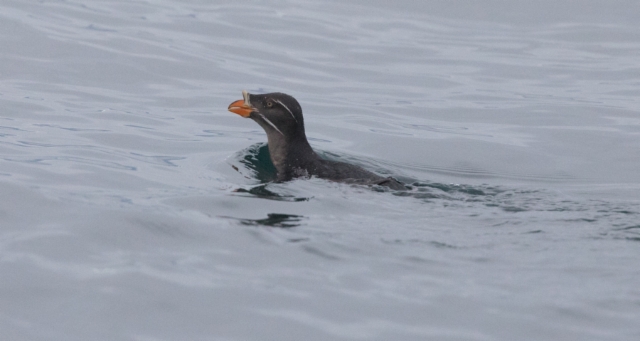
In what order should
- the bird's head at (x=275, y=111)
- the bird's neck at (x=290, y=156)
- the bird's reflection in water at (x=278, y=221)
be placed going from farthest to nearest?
1. the bird's head at (x=275, y=111)
2. the bird's neck at (x=290, y=156)
3. the bird's reflection in water at (x=278, y=221)

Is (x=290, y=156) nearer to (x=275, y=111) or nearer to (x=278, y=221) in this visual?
(x=275, y=111)

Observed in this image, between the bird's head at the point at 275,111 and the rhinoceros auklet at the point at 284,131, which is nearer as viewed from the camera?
the rhinoceros auklet at the point at 284,131

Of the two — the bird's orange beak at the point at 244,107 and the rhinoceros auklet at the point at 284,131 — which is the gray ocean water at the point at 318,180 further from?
the bird's orange beak at the point at 244,107

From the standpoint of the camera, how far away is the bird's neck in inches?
368

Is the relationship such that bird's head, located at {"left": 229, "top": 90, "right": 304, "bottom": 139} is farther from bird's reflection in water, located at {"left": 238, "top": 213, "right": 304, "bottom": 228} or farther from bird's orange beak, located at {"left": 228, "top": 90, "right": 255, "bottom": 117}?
bird's reflection in water, located at {"left": 238, "top": 213, "right": 304, "bottom": 228}

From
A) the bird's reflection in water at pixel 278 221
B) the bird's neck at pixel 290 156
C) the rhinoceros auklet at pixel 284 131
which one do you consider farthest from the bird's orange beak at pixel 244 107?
the bird's reflection in water at pixel 278 221

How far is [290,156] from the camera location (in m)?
9.51

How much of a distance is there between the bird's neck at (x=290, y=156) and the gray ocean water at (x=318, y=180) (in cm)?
24

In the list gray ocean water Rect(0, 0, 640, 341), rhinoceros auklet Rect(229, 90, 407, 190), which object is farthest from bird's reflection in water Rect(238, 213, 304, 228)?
rhinoceros auklet Rect(229, 90, 407, 190)

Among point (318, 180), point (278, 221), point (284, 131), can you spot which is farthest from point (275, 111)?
point (278, 221)

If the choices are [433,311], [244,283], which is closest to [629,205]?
[433,311]

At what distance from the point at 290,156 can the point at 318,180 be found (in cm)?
72

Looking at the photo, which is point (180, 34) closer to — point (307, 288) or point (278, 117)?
point (278, 117)

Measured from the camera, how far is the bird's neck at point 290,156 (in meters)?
9.34
